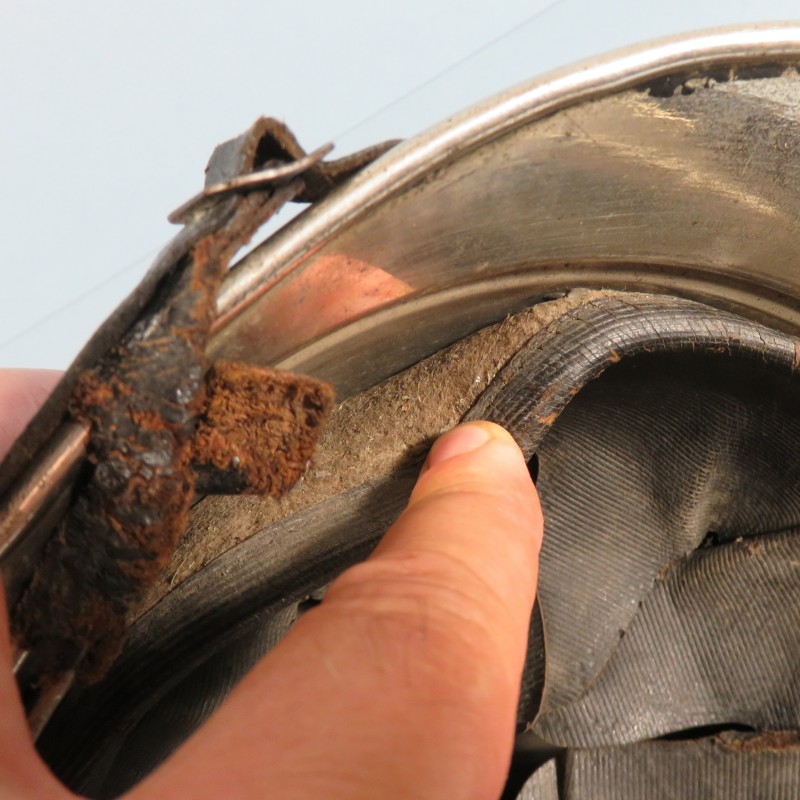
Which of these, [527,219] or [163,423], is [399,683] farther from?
[527,219]

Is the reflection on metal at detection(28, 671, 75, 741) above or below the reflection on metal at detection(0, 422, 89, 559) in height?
below

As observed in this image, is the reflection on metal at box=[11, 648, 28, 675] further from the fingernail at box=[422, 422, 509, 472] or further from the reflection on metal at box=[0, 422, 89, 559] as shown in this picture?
the fingernail at box=[422, 422, 509, 472]

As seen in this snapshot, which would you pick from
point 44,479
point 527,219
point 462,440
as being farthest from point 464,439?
point 44,479

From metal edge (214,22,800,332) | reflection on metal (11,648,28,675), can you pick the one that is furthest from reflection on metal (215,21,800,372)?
reflection on metal (11,648,28,675)

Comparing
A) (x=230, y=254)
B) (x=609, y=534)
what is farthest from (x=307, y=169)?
(x=609, y=534)

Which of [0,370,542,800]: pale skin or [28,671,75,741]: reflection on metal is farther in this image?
[28,671,75,741]: reflection on metal
